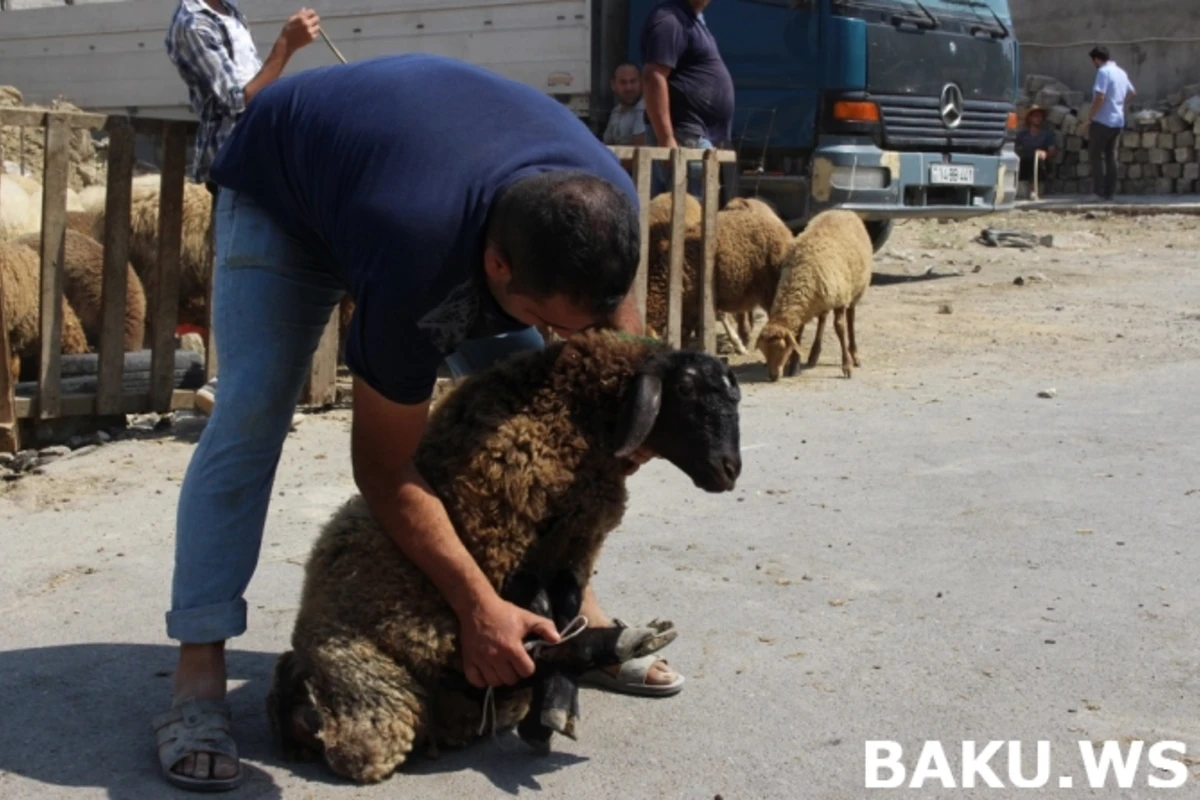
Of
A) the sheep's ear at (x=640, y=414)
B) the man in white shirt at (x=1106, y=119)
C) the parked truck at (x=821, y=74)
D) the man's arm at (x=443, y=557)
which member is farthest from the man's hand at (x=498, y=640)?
the man in white shirt at (x=1106, y=119)

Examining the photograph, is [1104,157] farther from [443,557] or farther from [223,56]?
[443,557]

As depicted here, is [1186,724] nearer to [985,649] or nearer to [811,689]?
[985,649]

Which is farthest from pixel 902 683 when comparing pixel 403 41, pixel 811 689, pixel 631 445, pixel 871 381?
pixel 403 41

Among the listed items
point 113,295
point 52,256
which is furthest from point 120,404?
point 52,256

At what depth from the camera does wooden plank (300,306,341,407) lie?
308 inches

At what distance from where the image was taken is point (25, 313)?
24.7ft

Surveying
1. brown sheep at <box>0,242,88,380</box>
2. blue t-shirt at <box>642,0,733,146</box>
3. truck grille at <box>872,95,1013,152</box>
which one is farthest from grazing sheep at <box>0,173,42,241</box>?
truck grille at <box>872,95,1013,152</box>

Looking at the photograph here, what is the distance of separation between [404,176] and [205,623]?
49.7 inches

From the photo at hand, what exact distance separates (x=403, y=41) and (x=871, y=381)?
7604mm

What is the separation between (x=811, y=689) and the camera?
4.08m

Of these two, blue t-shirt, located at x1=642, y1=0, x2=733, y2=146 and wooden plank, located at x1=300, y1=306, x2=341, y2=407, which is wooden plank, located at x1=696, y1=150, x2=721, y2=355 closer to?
blue t-shirt, located at x1=642, y1=0, x2=733, y2=146

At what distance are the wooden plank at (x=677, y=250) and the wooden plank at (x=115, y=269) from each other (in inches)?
129

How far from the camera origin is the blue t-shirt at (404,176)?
3105 millimetres

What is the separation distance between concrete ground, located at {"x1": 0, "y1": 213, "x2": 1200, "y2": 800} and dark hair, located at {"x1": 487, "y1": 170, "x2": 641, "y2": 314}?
1254mm
